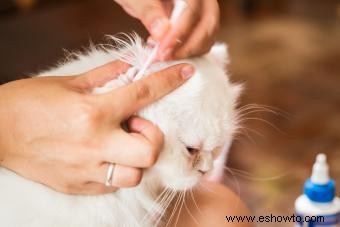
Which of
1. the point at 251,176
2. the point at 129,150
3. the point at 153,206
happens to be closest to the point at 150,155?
the point at 129,150

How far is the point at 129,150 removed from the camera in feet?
1.89

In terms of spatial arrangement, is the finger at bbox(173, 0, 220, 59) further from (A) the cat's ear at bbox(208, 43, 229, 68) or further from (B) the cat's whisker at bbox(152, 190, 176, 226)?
(B) the cat's whisker at bbox(152, 190, 176, 226)

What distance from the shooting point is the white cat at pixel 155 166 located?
2.04 feet

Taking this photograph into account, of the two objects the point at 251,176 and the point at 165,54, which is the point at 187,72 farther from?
the point at 251,176

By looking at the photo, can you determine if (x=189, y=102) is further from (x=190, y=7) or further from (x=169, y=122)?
(x=190, y=7)

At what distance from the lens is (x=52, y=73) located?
71 centimetres

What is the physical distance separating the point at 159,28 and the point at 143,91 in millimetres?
86

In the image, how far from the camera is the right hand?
1.89 ft

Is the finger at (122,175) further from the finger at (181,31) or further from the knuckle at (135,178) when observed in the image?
the finger at (181,31)

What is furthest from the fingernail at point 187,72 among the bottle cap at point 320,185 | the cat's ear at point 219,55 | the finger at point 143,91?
the bottle cap at point 320,185

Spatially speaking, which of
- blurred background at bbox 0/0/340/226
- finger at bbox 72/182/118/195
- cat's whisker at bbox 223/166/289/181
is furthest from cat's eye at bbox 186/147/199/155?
cat's whisker at bbox 223/166/289/181

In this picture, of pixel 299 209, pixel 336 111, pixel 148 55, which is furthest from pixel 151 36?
pixel 336 111

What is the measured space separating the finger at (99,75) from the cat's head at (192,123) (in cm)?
4

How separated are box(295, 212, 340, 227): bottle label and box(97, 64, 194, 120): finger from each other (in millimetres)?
329
